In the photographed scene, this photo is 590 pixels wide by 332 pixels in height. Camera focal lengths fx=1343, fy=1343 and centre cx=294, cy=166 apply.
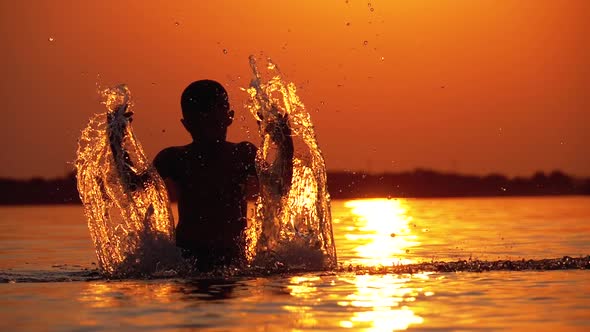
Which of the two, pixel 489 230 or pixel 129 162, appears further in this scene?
pixel 489 230

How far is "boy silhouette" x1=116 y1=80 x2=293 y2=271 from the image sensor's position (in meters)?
13.6

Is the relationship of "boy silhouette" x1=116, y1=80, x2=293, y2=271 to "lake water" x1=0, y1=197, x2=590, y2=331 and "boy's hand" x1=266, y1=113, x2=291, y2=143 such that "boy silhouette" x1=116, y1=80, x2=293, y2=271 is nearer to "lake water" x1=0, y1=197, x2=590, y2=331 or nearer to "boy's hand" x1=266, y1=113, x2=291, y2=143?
"boy's hand" x1=266, y1=113, x2=291, y2=143

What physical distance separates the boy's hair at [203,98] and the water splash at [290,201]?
0.49 metres

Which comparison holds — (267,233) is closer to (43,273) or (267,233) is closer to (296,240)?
(296,240)

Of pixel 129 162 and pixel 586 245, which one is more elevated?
pixel 129 162

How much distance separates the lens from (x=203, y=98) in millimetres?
13609

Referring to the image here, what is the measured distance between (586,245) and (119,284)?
10.6 m

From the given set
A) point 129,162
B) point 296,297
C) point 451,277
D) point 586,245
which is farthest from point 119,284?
point 586,245

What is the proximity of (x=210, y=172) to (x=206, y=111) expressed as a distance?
63cm

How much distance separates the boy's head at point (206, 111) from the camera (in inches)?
535

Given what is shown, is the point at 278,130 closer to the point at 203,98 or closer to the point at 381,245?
the point at 203,98

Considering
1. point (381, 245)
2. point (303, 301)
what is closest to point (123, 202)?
point (303, 301)

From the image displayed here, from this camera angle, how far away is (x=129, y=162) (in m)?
13.8

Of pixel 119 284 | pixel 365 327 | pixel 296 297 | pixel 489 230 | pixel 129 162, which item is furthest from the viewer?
pixel 489 230
